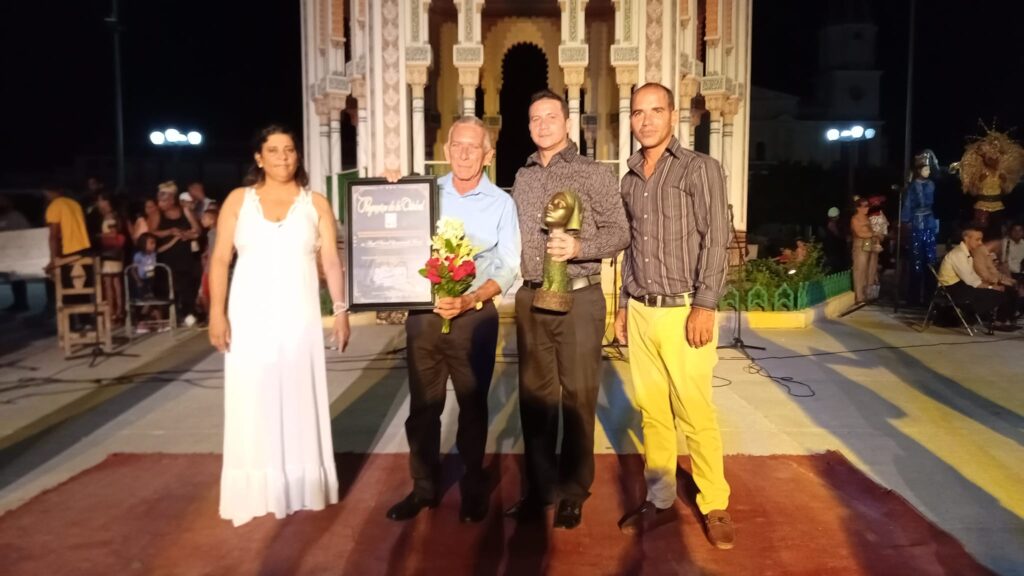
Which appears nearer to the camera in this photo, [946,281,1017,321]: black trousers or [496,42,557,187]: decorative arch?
[946,281,1017,321]: black trousers

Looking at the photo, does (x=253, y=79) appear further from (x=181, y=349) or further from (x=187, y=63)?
(x=181, y=349)

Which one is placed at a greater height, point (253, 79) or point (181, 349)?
point (253, 79)

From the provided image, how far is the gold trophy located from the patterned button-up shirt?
0.50 ft

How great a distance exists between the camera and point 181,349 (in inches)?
411

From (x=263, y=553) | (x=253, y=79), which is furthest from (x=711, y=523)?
(x=253, y=79)

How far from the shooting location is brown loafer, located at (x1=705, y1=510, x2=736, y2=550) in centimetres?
428

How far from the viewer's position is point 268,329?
4.54 m

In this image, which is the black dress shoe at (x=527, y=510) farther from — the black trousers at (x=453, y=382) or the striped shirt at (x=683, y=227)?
the striped shirt at (x=683, y=227)

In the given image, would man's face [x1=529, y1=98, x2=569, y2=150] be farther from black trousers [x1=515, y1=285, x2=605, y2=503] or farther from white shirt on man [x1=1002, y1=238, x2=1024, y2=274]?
white shirt on man [x1=1002, y1=238, x2=1024, y2=274]

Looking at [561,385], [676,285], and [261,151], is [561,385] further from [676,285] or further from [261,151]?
[261,151]

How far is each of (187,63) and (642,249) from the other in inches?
1919

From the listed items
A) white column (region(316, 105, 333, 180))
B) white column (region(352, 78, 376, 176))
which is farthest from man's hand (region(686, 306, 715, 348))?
white column (region(316, 105, 333, 180))

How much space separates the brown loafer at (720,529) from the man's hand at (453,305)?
1.67 m

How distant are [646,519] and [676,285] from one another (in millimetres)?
1267
